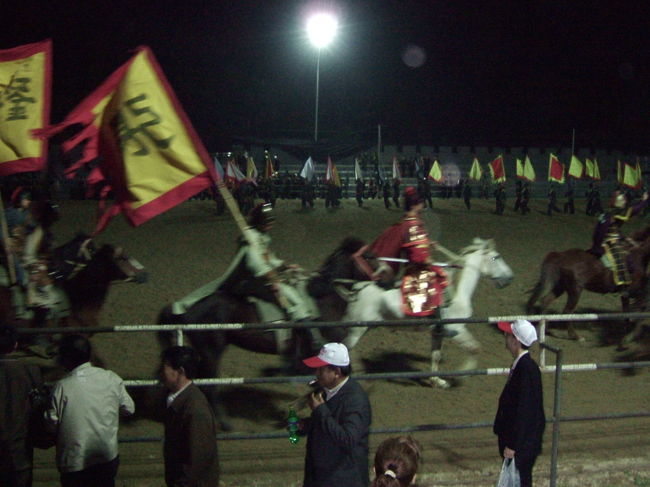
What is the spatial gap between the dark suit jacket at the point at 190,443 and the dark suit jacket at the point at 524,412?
1842 millimetres

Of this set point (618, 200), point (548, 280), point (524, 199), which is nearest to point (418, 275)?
point (548, 280)

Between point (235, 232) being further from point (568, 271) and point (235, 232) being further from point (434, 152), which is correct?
point (434, 152)

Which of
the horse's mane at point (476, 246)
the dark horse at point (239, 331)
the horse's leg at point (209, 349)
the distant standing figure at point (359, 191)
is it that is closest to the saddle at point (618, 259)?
the horse's mane at point (476, 246)

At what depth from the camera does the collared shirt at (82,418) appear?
372 cm

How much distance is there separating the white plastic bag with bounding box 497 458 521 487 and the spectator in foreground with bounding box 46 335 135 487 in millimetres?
2356

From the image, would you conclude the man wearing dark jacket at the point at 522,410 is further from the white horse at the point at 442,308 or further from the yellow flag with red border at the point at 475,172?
the yellow flag with red border at the point at 475,172

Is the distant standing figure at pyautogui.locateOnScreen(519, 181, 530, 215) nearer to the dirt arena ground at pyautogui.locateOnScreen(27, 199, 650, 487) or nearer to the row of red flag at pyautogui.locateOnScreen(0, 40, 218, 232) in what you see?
the dirt arena ground at pyautogui.locateOnScreen(27, 199, 650, 487)

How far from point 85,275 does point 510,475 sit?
234 inches

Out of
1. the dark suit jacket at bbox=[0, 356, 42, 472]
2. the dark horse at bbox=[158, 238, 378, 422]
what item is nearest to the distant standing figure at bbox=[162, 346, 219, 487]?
the dark suit jacket at bbox=[0, 356, 42, 472]

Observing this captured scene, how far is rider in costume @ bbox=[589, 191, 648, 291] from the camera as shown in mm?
10927

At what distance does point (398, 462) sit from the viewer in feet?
9.30

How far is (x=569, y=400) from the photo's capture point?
778 cm

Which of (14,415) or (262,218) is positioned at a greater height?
(262,218)

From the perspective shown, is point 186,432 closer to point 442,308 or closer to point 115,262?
point 115,262
